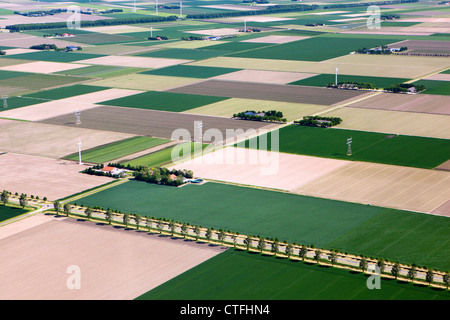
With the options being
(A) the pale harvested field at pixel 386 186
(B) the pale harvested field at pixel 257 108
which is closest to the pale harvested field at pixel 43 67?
(B) the pale harvested field at pixel 257 108

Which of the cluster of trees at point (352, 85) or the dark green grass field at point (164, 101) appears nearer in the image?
the dark green grass field at point (164, 101)

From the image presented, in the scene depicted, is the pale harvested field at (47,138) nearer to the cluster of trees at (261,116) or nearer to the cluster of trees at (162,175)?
the cluster of trees at (162,175)

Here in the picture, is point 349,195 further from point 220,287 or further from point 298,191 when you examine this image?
point 220,287

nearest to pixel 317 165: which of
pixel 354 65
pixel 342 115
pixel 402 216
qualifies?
pixel 402 216

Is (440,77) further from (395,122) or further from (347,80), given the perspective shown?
(395,122)

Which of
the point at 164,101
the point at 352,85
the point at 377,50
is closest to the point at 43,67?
the point at 164,101

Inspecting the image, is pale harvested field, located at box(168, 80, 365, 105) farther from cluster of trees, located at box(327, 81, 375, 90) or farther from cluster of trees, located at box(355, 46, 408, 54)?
cluster of trees, located at box(355, 46, 408, 54)
